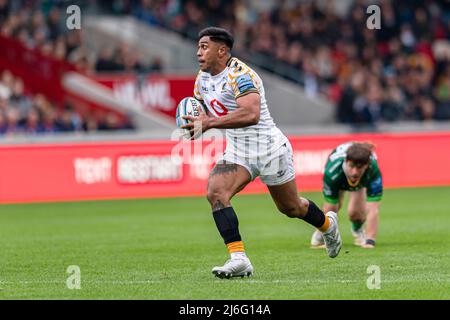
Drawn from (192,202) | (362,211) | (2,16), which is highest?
(2,16)

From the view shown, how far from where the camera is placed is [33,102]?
2517 cm

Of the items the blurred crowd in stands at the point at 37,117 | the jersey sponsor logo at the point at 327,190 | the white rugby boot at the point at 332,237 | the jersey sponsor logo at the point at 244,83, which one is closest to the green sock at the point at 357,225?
the jersey sponsor logo at the point at 327,190

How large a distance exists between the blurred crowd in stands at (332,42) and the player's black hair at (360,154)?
16823 mm

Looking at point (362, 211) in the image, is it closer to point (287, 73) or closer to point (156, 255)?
point (156, 255)

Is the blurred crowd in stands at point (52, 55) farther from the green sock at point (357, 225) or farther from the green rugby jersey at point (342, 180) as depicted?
the green rugby jersey at point (342, 180)

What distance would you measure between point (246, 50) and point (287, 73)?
129 cm

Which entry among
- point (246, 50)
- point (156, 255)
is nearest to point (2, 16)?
point (246, 50)

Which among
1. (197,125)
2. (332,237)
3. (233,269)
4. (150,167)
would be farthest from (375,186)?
(150,167)

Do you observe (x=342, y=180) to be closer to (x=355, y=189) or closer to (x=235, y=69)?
(x=355, y=189)

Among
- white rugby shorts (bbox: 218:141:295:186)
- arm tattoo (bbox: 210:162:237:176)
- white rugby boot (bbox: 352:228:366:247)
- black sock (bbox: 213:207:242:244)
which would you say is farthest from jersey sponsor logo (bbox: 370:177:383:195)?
black sock (bbox: 213:207:242:244)

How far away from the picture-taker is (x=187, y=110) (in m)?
10.5

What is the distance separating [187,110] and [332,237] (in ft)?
7.19

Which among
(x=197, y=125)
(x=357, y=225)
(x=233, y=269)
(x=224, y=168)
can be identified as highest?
(x=197, y=125)

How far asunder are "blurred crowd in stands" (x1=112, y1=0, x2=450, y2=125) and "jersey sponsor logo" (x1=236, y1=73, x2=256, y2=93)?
19.2 m
